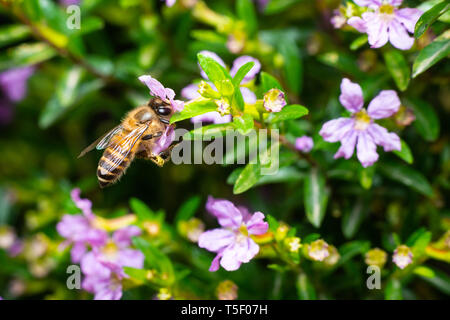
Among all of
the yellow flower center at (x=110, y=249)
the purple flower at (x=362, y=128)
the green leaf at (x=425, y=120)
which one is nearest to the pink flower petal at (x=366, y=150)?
the purple flower at (x=362, y=128)

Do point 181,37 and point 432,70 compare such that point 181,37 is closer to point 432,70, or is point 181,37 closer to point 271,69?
point 271,69

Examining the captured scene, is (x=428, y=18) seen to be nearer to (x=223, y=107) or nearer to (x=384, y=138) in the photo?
(x=384, y=138)

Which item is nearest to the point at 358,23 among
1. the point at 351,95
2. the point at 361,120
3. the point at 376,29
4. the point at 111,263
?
the point at 376,29

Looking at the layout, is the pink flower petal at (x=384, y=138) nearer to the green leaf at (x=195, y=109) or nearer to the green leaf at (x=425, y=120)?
the green leaf at (x=425, y=120)

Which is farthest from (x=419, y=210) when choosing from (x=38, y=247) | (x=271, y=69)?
(x=38, y=247)

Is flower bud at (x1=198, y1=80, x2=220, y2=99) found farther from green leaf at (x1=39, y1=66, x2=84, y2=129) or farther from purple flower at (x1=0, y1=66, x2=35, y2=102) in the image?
purple flower at (x1=0, y1=66, x2=35, y2=102)
